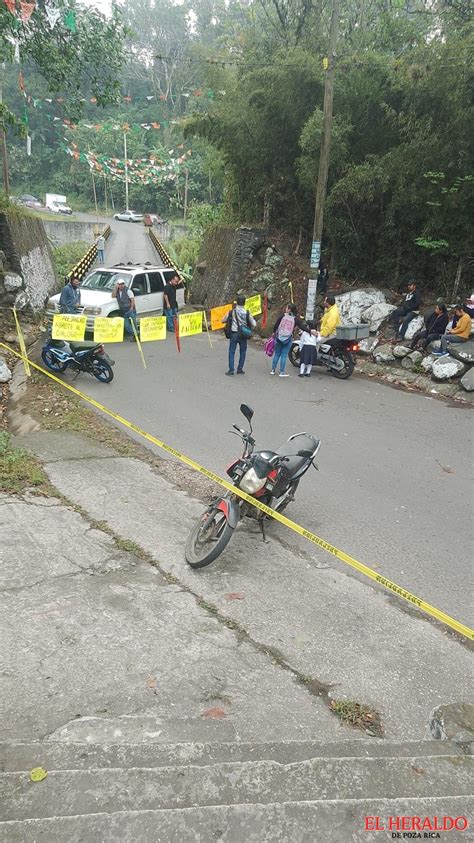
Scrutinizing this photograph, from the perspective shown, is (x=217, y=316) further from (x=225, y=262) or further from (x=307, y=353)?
(x=225, y=262)

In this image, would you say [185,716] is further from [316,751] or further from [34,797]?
[34,797]

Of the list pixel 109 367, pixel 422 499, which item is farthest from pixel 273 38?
pixel 422 499

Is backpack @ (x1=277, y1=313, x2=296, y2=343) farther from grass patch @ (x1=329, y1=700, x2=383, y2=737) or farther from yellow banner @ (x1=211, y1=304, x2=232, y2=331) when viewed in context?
grass patch @ (x1=329, y1=700, x2=383, y2=737)

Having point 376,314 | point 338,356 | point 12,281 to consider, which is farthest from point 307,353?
point 12,281

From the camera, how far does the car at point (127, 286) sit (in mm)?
14391

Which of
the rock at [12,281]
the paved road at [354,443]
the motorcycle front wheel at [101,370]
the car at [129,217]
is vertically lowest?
the paved road at [354,443]

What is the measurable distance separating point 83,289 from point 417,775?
50.3 feet

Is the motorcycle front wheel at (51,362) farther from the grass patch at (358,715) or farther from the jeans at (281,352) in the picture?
the grass patch at (358,715)

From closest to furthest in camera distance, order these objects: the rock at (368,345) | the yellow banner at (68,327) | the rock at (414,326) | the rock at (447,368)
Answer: the yellow banner at (68,327) → the rock at (447,368) → the rock at (414,326) → the rock at (368,345)

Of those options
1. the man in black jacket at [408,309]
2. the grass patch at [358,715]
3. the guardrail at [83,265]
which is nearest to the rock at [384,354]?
the man in black jacket at [408,309]

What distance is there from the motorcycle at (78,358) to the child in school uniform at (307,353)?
432cm

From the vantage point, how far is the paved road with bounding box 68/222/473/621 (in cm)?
515

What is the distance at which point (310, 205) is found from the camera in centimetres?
1694

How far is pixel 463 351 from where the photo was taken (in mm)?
11172
